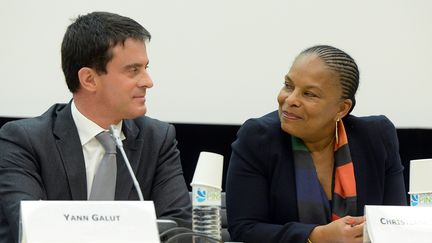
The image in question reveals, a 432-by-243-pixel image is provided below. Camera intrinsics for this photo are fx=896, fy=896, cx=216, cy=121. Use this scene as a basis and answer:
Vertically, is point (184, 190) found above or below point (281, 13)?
below

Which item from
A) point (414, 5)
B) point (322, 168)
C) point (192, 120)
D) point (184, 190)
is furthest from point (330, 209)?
point (414, 5)

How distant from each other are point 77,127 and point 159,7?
1261 mm

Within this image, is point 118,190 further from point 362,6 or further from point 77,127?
point 362,6

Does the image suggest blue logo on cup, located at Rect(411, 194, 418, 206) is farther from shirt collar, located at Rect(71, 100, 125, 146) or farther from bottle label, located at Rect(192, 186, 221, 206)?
shirt collar, located at Rect(71, 100, 125, 146)

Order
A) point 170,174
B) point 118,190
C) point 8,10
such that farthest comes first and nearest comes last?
point 8,10 < point 170,174 < point 118,190

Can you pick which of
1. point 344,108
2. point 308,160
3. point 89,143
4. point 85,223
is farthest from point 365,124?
point 85,223

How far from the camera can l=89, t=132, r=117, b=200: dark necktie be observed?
241cm

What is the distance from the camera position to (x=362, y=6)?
3799 millimetres

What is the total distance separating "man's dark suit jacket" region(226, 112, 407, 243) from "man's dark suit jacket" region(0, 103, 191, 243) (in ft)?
0.53

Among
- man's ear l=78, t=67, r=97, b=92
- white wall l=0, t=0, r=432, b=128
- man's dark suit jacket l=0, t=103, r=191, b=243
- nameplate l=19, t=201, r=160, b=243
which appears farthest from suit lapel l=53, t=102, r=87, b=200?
white wall l=0, t=0, r=432, b=128

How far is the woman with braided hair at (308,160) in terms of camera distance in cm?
256

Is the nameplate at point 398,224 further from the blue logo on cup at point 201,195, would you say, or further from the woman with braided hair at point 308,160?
the woman with braided hair at point 308,160

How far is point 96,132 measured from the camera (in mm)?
2494

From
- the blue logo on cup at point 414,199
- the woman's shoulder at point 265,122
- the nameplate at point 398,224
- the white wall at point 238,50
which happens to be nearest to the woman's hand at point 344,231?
the blue logo on cup at point 414,199
